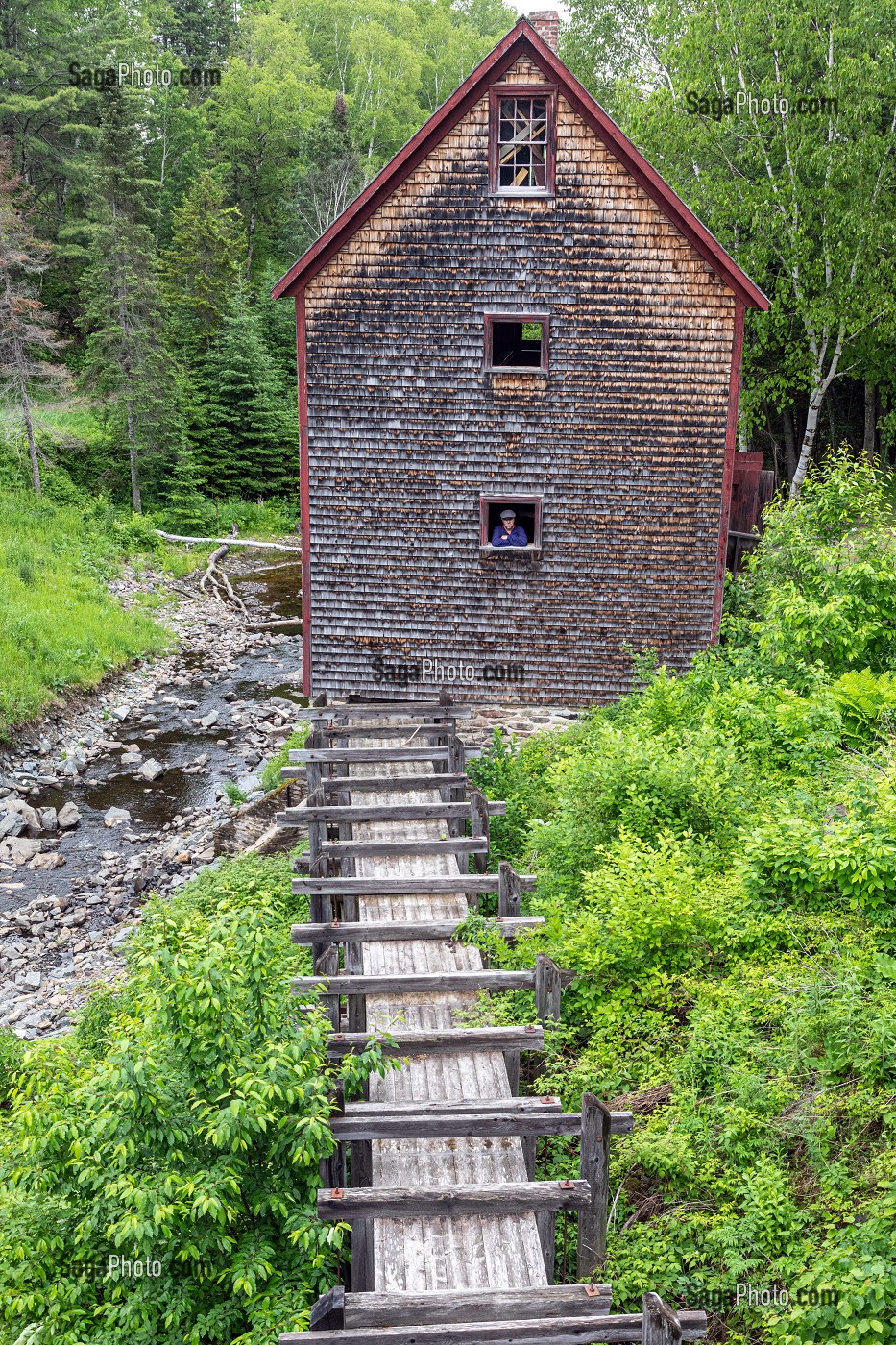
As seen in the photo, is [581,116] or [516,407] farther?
[516,407]

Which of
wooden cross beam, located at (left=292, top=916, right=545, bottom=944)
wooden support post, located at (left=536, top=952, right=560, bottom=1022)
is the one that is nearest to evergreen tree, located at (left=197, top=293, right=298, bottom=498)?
wooden cross beam, located at (left=292, top=916, right=545, bottom=944)

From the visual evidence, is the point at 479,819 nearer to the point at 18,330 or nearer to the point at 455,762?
the point at 455,762

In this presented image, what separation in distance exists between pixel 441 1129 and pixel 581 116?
480 inches

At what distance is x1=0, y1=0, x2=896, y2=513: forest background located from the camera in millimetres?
23406

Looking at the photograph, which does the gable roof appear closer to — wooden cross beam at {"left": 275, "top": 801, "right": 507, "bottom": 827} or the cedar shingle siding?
the cedar shingle siding

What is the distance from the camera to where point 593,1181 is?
22.5 feet

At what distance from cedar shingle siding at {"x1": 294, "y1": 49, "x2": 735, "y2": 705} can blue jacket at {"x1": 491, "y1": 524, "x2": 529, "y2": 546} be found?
22cm

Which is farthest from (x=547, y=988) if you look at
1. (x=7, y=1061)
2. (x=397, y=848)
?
(x=7, y=1061)

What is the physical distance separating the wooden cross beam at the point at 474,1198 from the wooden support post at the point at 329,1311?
706 mm

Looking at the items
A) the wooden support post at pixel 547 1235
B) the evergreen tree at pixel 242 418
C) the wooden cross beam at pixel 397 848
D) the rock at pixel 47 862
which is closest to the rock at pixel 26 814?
the rock at pixel 47 862

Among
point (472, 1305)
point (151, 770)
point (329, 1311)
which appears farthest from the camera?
point (151, 770)

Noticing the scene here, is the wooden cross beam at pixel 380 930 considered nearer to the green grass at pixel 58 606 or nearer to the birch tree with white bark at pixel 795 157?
the green grass at pixel 58 606

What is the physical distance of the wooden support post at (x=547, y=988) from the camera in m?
8.45

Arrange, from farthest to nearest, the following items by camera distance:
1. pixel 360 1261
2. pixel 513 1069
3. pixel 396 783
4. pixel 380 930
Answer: pixel 396 783, pixel 380 930, pixel 513 1069, pixel 360 1261
